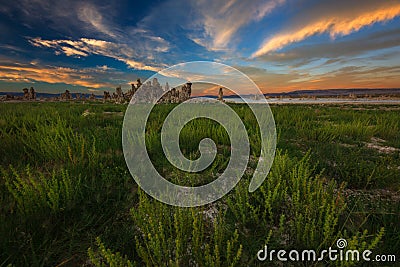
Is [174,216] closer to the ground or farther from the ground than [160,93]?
closer to the ground

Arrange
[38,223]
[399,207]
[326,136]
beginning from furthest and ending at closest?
[326,136] → [399,207] → [38,223]

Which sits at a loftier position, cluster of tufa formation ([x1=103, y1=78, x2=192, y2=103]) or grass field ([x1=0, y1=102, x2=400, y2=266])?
cluster of tufa formation ([x1=103, y1=78, x2=192, y2=103])

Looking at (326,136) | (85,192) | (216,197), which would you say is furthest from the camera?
(326,136)

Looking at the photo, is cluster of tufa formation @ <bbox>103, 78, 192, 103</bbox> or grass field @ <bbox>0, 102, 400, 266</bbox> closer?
grass field @ <bbox>0, 102, 400, 266</bbox>

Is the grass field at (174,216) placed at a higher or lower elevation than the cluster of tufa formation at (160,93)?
lower

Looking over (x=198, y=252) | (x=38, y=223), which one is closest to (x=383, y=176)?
(x=198, y=252)

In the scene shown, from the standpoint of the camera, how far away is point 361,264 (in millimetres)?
1424

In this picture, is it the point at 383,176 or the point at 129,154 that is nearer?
the point at 383,176

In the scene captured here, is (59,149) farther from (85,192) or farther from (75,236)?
(75,236)

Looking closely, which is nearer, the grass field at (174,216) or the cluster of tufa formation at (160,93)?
the grass field at (174,216)

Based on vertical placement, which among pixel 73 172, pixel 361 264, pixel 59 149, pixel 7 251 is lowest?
pixel 361 264

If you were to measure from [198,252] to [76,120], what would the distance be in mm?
6446

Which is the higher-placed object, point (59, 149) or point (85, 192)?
point (59, 149)

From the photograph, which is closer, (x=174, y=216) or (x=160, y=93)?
(x=174, y=216)
